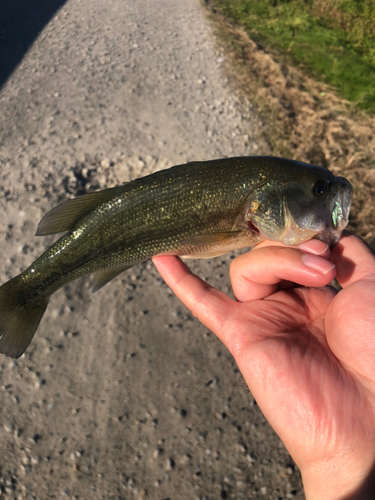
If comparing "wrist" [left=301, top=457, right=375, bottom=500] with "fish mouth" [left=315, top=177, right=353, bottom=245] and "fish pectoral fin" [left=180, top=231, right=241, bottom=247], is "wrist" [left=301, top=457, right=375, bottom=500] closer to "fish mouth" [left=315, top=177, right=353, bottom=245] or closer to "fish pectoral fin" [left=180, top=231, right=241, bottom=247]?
"fish mouth" [left=315, top=177, right=353, bottom=245]

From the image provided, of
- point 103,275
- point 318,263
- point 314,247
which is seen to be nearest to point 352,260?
point 314,247

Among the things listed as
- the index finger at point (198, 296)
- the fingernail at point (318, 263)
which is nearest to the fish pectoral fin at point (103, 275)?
the index finger at point (198, 296)

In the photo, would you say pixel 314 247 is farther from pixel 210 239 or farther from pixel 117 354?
pixel 117 354

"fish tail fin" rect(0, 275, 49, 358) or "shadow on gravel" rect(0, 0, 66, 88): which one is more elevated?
"shadow on gravel" rect(0, 0, 66, 88)

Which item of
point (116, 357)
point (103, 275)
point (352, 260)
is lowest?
point (116, 357)

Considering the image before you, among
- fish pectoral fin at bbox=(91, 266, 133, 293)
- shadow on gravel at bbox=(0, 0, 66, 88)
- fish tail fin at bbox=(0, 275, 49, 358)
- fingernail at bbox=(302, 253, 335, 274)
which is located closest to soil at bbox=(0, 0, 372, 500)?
shadow on gravel at bbox=(0, 0, 66, 88)

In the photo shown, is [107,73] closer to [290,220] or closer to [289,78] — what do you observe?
[289,78]
